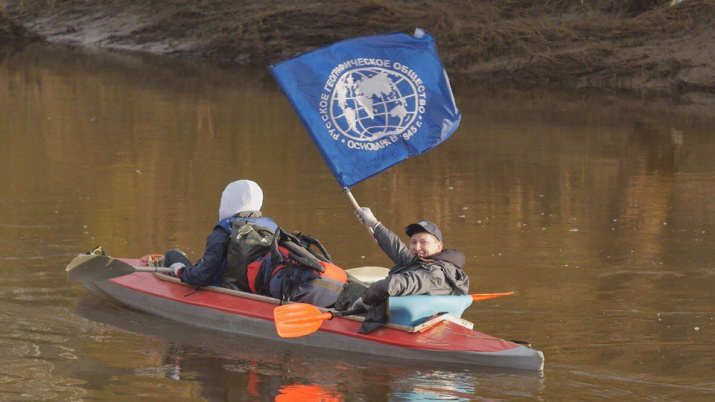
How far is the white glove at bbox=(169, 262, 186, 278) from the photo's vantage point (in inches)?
387

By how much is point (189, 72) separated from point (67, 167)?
12232 millimetres

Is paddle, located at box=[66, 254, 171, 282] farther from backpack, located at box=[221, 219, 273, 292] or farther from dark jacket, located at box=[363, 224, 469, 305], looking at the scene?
dark jacket, located at box=[363, 224, 469, 305]

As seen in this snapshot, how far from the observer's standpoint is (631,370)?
8.21m

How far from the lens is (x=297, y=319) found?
335 inches

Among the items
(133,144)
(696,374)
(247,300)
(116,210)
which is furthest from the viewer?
(133,144)

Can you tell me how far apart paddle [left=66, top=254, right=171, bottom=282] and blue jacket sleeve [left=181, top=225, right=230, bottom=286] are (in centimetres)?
54

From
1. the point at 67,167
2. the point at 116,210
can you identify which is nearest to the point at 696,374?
the point at 116,210

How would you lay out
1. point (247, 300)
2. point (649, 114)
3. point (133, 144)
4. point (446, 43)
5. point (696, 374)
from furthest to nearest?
point (446, 43) < point (649, 114) < point (133, 144) < point (247, 300) < point (696, 374)

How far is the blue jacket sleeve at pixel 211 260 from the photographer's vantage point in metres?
9.30

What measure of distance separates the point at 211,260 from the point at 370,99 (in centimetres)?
172

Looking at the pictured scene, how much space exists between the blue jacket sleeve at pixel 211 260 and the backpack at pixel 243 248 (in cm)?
5

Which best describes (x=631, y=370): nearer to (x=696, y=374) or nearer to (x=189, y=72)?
(x=696, y=374)

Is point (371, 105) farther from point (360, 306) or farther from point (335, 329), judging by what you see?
point (335, 329)

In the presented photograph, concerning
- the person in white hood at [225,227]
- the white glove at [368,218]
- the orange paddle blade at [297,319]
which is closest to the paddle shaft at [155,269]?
the person in white hood at [225,227]
